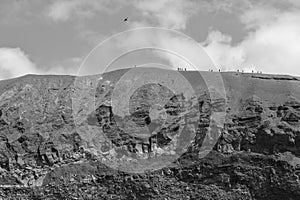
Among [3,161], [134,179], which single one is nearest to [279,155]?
[134,179]

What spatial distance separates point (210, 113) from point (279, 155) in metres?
9.25

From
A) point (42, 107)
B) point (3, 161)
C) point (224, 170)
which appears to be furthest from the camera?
point (42, 107)

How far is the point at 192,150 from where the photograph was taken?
7312cm

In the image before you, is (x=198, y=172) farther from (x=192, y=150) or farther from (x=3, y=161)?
(x=3, y=161)

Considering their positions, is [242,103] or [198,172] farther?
[242,103]

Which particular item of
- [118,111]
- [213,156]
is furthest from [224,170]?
[118,111]

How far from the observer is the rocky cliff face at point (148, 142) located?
70125 millimetres

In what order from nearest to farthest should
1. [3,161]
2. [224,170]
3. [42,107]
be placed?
[224,170] < [3,161] < [42,107]

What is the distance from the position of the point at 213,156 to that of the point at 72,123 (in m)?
17.6

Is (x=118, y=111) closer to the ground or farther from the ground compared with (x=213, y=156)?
farther from the ground

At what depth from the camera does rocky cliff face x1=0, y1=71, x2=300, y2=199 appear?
70125 millimetres

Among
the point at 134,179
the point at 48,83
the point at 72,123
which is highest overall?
the point at 48,83

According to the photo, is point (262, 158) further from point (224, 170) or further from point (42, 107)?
point (42, 107)

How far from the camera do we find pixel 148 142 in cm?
7475
